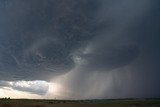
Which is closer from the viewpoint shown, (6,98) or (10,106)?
(10,106)

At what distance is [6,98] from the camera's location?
73.2 m

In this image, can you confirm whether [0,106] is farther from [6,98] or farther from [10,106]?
[6,98]

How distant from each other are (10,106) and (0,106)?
80.5 inches

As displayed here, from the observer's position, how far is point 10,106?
1976 inches

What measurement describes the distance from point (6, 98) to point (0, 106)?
79.0 ft

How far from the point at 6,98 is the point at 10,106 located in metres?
24.5

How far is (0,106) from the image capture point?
50.0 metres

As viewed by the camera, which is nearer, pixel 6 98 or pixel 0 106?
pixel 0 106

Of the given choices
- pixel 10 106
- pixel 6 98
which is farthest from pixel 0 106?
pixel 6 98
